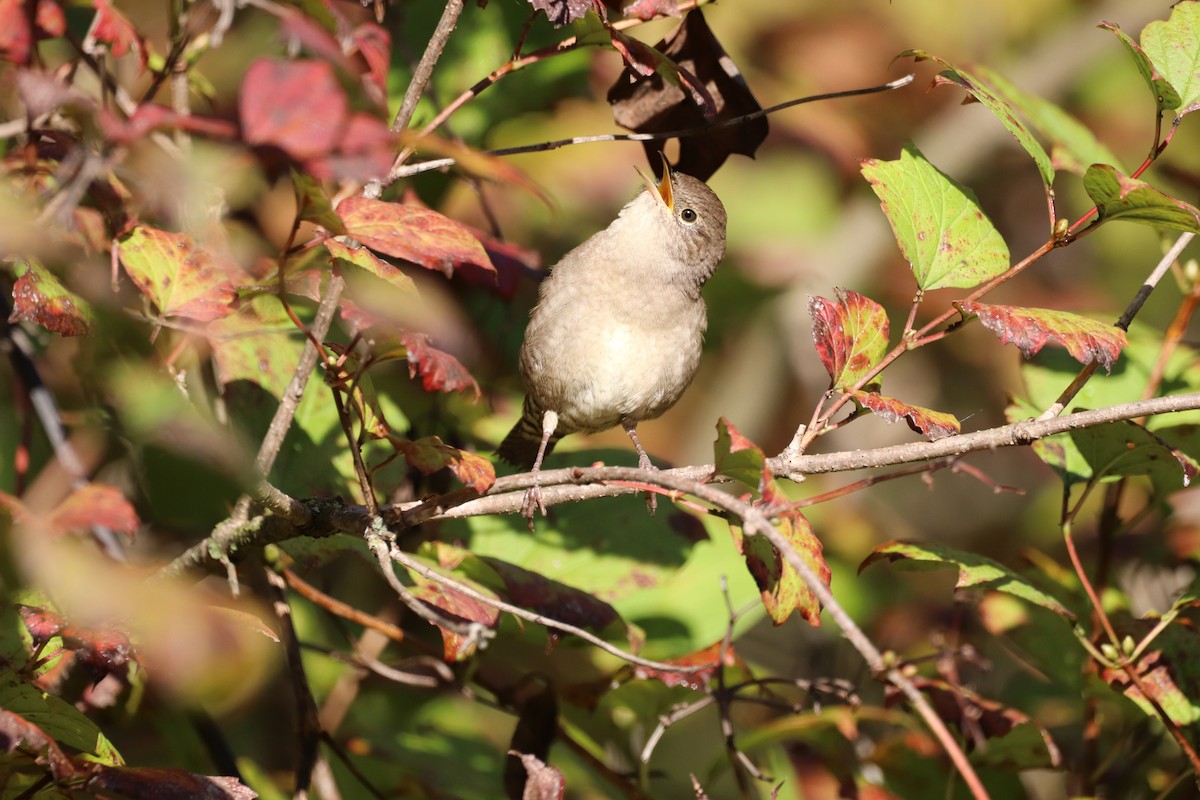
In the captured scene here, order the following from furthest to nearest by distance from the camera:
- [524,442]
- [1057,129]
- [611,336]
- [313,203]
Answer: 1. [524,442]
2. [611,336]
3. [1057,129]
4. [313,203]

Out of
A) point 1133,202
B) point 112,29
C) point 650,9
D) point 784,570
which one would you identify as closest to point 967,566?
point 784,570

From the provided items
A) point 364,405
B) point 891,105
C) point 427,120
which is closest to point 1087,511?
point 891,105

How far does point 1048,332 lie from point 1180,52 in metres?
0.51

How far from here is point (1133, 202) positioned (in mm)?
1604

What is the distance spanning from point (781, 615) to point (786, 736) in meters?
0.84

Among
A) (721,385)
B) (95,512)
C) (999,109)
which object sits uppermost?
(999,109)

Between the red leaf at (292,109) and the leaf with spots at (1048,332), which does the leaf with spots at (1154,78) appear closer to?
the leaf with spots at (1048,332)

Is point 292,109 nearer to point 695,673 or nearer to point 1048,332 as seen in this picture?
point 1048,332

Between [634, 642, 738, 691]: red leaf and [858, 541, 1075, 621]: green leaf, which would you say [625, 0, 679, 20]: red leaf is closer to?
[858, 541, 1075, 621]: green leaf

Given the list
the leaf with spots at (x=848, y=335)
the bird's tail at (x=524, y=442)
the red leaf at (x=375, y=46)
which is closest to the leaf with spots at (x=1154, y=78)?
the leaf with spots at (x=848, y=335)

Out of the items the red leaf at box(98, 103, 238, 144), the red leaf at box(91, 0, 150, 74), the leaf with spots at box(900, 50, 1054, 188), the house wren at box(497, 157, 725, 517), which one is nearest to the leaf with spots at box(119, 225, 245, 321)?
the red leaf at box(91, 0, 150, 74)

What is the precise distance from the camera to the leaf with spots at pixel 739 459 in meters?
1.42

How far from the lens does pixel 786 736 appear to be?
2.30 meters

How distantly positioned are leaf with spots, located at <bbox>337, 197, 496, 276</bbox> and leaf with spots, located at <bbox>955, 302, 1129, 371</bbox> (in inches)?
28.2
